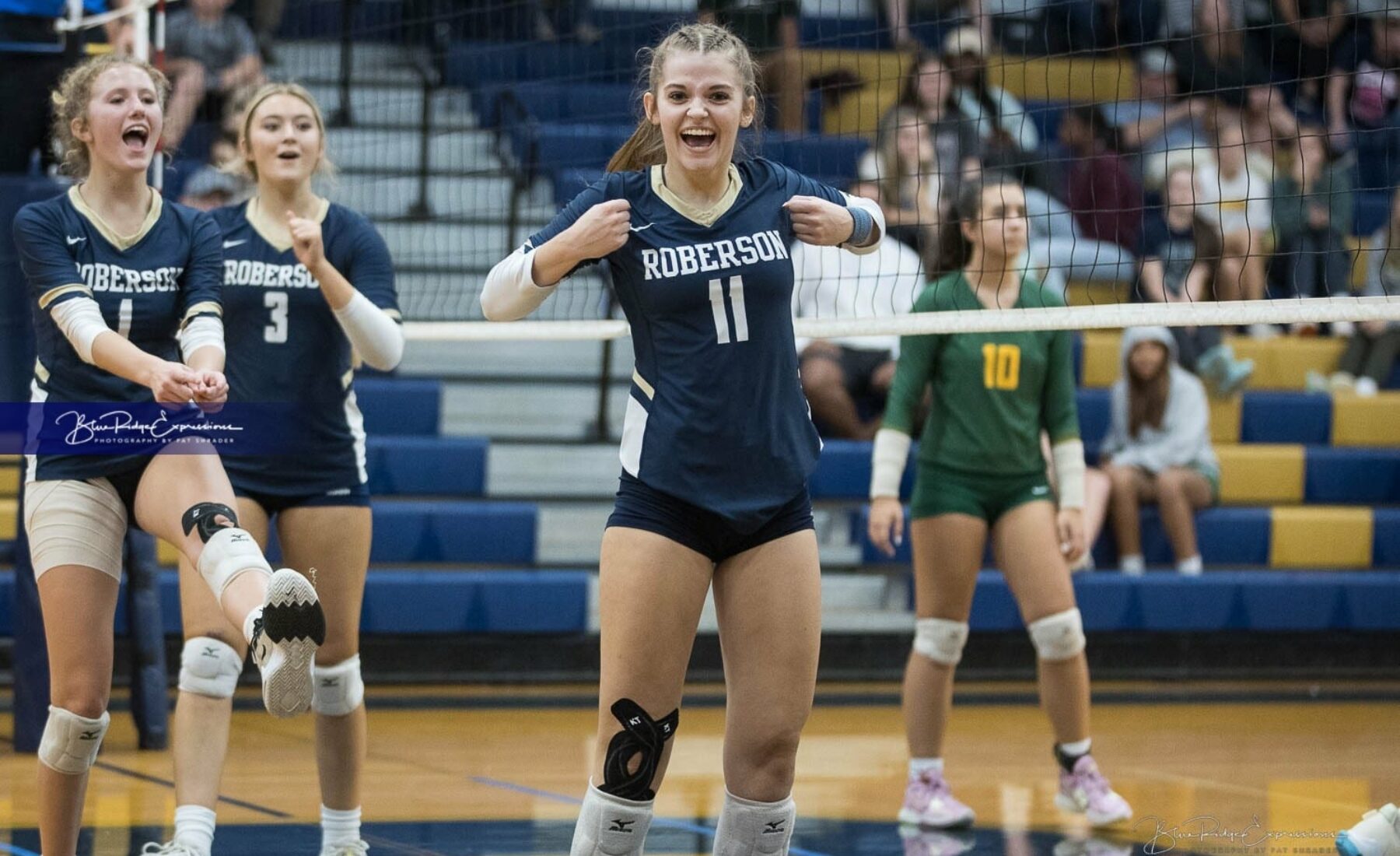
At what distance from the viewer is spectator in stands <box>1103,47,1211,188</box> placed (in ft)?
38.8

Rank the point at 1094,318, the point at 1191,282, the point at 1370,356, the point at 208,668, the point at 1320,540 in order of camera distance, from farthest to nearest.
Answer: the point at 1370,356, the point at 1191,282, the point at 1320,540, the point at 1094,318, the point at 208,668

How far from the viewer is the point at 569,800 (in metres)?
6.23

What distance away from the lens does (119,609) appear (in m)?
8.22

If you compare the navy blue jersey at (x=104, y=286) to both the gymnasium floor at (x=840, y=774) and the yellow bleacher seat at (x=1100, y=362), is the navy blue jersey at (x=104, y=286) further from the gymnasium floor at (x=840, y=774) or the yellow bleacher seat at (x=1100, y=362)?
the yellow bleacher seat at (x=1100, y=362)

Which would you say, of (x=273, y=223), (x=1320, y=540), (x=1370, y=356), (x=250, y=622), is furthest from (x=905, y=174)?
(x=250, y=622)

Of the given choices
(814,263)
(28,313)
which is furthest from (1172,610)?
(28,313)

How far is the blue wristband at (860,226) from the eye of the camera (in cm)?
390

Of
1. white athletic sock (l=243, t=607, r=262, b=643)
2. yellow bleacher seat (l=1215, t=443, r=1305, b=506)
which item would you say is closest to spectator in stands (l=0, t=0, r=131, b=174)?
white athletic sock (l=243, t=607, r=262, b=643)

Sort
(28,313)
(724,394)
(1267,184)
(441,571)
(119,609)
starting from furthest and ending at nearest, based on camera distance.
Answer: (1267,184) → (441,571) → (119,609) → (28,313) → (724,394)

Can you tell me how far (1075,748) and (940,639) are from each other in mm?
530

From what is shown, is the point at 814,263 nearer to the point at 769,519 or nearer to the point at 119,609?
the point at 119,609

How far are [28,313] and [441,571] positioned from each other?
8.03 ft

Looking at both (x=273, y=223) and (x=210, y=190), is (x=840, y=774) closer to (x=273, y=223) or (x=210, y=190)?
(x=273, y=223)

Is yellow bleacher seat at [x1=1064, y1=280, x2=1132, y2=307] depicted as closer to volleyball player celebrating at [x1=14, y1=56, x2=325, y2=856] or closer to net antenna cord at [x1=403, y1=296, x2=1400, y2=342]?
net antenna cord at [x1=403, y1=296, x2=1400, y2=342]
